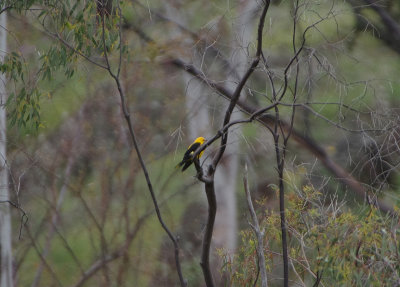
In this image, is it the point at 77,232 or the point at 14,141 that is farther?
the point at 77,232

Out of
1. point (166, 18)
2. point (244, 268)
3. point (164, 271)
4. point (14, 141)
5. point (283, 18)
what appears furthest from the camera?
point (166, 18)

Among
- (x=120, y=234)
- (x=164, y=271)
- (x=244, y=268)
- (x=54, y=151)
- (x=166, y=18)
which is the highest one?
(x=166, y=18)

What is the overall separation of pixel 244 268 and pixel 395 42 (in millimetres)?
6443

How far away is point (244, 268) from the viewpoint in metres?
5.12

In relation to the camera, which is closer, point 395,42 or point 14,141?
point 14,141

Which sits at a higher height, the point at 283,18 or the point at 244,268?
the point at 283,18

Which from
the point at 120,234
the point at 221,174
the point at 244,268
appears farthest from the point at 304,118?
the point at 244,268

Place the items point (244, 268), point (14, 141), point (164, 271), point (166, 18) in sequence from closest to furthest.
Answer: point (244, 268) → point (14, 141) → point (164, 271) → point (166, 18)

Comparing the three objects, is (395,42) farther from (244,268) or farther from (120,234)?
(244,268)

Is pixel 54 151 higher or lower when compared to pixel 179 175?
higher

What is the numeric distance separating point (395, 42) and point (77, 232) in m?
5.42

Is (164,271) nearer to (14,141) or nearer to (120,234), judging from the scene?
(120,234)

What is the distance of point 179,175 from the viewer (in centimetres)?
970

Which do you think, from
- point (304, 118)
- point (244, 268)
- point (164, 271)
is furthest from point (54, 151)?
point (244, 268)
